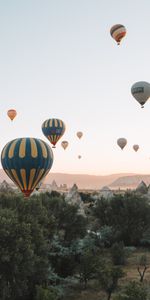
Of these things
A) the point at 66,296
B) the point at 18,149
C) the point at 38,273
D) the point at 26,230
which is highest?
the point at 18,149

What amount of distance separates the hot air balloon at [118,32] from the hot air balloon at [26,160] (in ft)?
82.6

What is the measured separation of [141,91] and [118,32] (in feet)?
28.1

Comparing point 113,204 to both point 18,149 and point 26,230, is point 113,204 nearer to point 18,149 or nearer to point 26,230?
point 18,149

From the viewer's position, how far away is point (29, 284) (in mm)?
25516

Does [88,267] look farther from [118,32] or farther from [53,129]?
[118,32]

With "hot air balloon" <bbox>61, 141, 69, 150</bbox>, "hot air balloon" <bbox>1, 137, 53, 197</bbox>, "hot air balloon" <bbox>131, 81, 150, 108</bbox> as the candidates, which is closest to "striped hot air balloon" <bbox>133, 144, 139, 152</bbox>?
"hot air balloon" <bbox>61, 141, 69, 150</bbox>

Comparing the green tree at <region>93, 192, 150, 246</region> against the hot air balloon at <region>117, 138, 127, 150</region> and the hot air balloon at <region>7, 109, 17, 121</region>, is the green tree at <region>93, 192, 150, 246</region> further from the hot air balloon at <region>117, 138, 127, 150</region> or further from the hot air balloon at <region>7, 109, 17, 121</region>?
the hot air balloon at <region>117, 138, 127, 150</region>

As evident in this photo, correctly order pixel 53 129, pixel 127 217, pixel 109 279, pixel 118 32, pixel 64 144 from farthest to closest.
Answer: pixel 64 144 < pixel 53 129 < pixel 118 32 < pixel 127 217 < pixel 109 279

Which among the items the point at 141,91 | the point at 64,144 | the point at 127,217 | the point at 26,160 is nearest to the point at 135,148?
the point at 64,144

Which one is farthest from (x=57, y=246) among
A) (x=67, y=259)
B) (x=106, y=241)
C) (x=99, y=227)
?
(x=99, y=227)

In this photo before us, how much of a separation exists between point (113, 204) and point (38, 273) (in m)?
23.7

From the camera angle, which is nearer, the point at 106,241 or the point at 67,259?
the point at 67,259

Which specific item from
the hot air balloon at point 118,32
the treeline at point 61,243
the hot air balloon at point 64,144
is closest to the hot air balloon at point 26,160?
the treeline at point 61,243

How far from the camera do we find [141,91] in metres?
51.4
